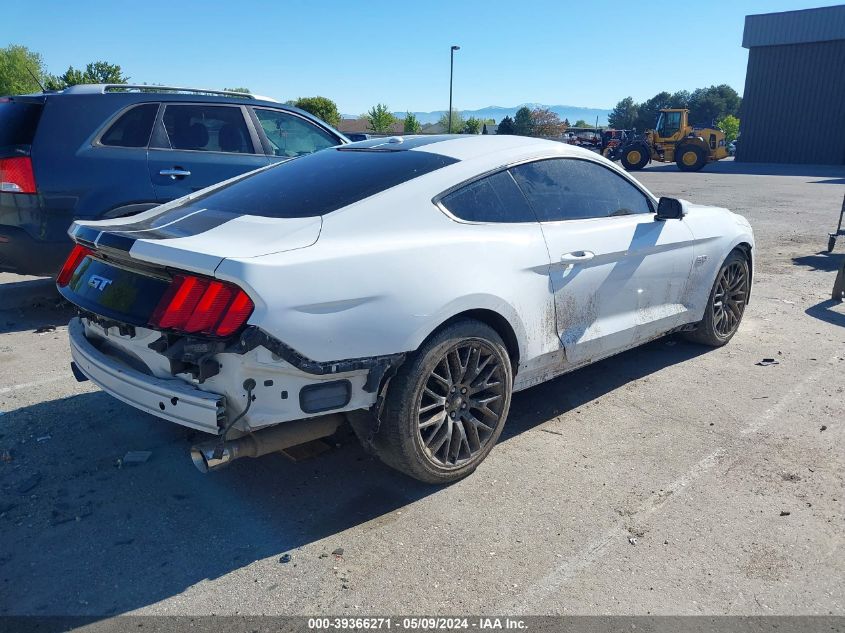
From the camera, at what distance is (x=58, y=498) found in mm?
3160

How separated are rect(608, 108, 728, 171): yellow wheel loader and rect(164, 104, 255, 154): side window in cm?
2760

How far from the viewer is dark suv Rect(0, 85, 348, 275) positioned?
5.35m

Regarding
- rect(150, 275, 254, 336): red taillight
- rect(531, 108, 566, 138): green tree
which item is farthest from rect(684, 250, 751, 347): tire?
rect(531, 108, 566, 138): green tree

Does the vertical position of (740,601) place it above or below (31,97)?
below

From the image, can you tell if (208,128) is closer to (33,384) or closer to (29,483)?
(33,384)

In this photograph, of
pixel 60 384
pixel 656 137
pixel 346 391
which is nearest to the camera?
pixel 346 391

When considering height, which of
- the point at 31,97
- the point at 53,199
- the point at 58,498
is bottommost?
the point at 58,498

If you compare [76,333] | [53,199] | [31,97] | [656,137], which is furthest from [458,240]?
[656,137]

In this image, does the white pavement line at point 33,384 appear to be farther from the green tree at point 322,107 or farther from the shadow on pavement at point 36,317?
the green tree at point 322,107

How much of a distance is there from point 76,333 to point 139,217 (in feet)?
2.25

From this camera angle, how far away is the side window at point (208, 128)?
20.1 feet

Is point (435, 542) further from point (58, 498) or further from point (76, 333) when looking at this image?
point (76, 333)

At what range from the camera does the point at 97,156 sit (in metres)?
5.57

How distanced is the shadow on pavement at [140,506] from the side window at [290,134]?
3.62m
